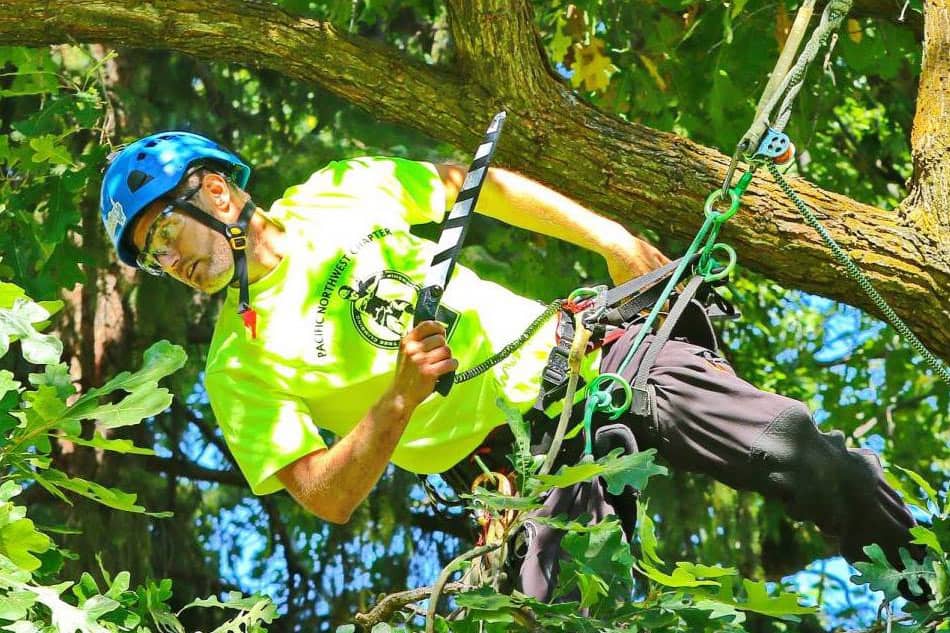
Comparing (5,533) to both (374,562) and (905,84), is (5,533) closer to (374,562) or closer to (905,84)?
(374,562)

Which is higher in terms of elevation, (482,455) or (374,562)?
(482,455)

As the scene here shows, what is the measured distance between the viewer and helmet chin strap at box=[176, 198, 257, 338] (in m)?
3.31

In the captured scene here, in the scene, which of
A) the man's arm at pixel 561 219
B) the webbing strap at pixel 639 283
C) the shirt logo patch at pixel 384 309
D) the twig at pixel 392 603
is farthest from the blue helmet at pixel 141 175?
the twig at pixel 392 603

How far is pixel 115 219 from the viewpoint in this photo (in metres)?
3.50

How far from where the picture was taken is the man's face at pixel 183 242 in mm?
3422

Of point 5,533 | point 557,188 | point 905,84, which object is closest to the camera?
point 5,533

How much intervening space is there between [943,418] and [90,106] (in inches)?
172

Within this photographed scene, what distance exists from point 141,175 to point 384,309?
70cm

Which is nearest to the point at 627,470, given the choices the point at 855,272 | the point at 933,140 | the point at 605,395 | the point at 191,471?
the point at 605,395

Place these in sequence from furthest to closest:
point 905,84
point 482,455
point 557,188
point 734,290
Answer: point 734,290, point 905,84, point 557,188, point 482,455

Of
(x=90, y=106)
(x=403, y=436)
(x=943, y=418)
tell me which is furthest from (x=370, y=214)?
(x=943, y=418)

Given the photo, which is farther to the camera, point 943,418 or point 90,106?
point 943,418

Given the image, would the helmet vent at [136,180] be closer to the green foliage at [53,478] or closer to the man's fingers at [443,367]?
the green foliage at [53,478]

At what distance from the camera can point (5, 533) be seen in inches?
97.3
